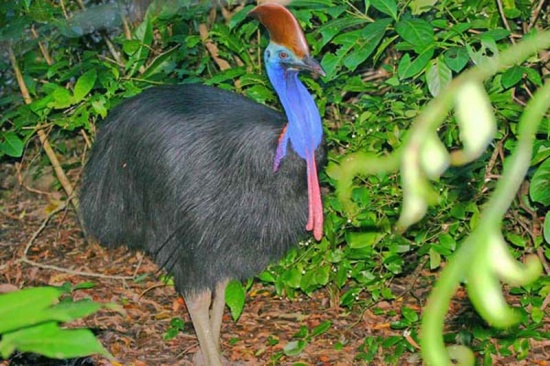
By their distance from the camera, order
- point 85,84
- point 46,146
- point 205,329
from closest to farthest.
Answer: point 205,329, point 85,84, point 46,146

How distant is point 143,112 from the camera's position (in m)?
3.51

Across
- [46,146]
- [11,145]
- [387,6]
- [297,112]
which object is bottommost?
[46,146]

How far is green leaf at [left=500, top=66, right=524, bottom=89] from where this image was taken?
118 inches

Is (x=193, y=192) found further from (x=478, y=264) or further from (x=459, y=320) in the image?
(x=478, y=264)

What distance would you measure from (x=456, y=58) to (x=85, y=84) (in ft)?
4.65

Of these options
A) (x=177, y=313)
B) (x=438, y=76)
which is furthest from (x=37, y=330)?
(x=177, y=313)

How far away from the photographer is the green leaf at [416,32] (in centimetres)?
293

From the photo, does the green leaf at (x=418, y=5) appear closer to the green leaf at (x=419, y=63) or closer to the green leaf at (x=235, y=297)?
the green leaf at (x=419, y=63)

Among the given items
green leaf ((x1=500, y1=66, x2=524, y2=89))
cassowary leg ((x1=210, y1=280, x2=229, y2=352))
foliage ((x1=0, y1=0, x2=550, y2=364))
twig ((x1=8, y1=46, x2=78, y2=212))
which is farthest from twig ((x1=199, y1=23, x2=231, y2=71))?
green leaf ((x1=500, y1=66, x2=524, y2=89))

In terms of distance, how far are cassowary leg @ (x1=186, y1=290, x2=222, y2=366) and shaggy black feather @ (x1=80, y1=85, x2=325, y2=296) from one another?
5.6 inches

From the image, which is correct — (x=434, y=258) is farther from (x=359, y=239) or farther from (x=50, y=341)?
(x=50, y=341)

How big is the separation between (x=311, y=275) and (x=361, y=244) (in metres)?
0.25

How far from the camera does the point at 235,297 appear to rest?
153 inches

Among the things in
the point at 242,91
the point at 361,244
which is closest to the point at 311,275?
the point at 361,244
